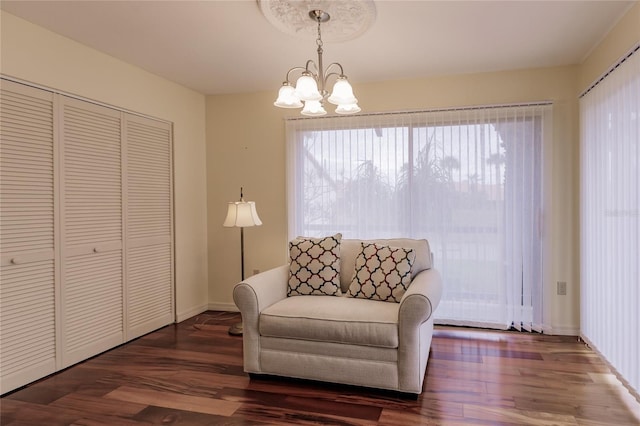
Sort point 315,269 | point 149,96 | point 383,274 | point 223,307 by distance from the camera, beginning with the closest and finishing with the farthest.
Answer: point 383,274 < point 315,269 < point 149,96 < point 223,307

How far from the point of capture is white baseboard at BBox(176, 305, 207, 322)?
4.22m

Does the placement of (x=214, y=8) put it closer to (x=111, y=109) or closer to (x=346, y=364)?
(x=111, y=109)

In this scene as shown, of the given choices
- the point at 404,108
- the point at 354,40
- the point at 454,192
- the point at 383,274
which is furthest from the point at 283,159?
the point at 383,274

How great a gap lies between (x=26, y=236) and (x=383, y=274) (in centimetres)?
243

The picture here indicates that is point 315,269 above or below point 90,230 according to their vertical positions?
below

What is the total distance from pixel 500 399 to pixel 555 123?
2.45 meters

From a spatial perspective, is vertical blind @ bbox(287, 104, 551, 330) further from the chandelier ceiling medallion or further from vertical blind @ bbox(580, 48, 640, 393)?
the chandelier ceiling medallion

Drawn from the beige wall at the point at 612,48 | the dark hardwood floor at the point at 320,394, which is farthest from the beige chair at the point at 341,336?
the beige wall at the point at 612,48

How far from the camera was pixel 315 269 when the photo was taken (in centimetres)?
321

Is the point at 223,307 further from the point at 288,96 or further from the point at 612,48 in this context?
the point at 612,48

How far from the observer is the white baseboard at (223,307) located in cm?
456

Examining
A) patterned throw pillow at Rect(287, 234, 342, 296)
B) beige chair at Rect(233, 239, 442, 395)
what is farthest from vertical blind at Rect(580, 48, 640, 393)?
patterned throw pillow at Rect(287, 234, 342, 296)

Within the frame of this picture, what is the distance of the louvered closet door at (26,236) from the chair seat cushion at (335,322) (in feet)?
5.02

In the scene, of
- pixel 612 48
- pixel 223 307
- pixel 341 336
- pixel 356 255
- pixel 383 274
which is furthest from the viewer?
pixel 223 307
